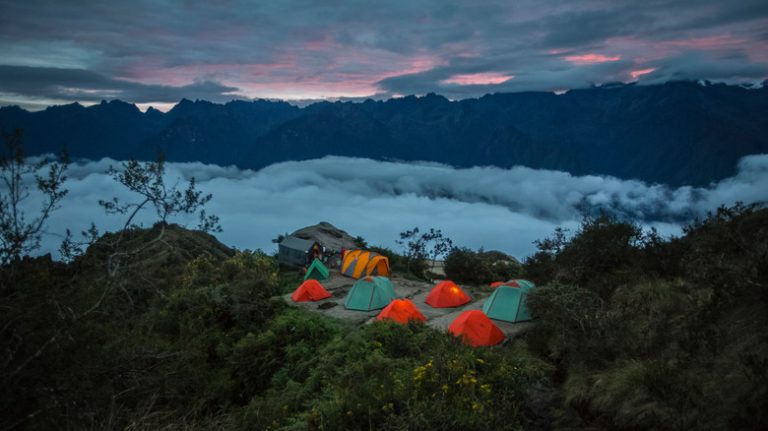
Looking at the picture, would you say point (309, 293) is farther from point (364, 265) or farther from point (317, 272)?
point (364, 265)

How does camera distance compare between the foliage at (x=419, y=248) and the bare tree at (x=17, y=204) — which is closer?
the bare tree at (x=17, y=204)

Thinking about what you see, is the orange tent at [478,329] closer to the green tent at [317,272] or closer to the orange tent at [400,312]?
the orange tent at [400,312]

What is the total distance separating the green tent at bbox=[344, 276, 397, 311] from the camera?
20.7 metres

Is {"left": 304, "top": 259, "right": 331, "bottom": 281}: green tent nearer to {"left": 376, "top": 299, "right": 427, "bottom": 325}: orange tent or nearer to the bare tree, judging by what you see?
{"left": 376, "top": 299, "right": 427, "bottom": 325}: orange tent

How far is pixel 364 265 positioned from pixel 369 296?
9.29 m

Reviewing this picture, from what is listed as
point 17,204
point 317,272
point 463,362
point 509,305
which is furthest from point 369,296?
point 17,204

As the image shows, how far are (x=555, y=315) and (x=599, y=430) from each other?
566 centimetres

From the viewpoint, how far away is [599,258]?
1594 centimetres

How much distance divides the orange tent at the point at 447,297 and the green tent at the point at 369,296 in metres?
2.23

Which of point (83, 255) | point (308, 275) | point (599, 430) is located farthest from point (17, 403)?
point (308, 275)

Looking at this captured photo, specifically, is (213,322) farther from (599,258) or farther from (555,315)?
(599,258)

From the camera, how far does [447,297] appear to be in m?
21.3

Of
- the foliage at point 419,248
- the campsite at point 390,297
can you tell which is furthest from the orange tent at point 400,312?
the foliage at point 419,248

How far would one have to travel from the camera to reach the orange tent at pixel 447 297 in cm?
2124
